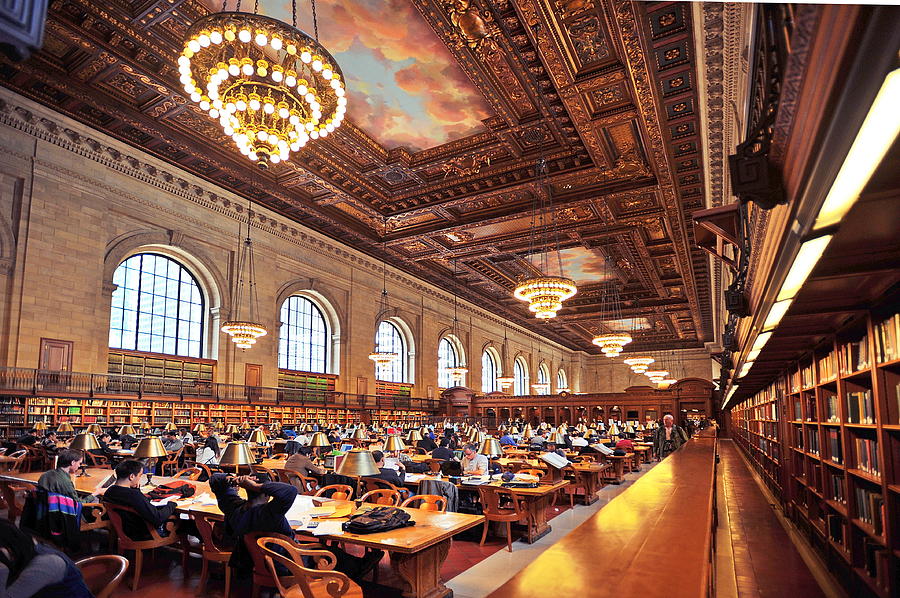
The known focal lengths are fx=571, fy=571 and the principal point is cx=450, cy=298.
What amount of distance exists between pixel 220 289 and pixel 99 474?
9.41 metres

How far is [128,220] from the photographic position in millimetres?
13742

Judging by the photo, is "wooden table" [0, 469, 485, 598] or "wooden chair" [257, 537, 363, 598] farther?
"wooden table" [0, 469, 485, 598]

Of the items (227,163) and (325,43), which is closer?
(325,43)

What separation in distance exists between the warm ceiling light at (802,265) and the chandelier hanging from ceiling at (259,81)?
18.5ft

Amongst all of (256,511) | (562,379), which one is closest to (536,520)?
(256,511)

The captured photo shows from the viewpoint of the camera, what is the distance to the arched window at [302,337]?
1863cm

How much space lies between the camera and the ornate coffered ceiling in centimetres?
862

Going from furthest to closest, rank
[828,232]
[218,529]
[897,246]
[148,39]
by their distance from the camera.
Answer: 1. [148,39]
2. [218,529]
3. [897,246]
4. [828,232]

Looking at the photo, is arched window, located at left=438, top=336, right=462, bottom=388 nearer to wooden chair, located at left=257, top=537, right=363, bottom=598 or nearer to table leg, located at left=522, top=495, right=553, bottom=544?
table leg, located at left=522, top=495, right=553, bottom=544

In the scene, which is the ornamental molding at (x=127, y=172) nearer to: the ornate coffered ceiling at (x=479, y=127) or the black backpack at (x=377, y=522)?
the ornate coffered ceiling at (x=479, y=127)

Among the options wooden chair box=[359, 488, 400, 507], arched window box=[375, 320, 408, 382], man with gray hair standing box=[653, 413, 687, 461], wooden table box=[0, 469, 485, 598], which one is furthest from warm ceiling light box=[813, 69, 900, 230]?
arched window box=[375, 320, 408, 382]

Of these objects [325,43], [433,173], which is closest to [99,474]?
[325,43]

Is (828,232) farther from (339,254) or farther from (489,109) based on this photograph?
(339,254)

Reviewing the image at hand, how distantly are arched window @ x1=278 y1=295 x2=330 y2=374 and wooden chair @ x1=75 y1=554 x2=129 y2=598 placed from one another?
15.5m
